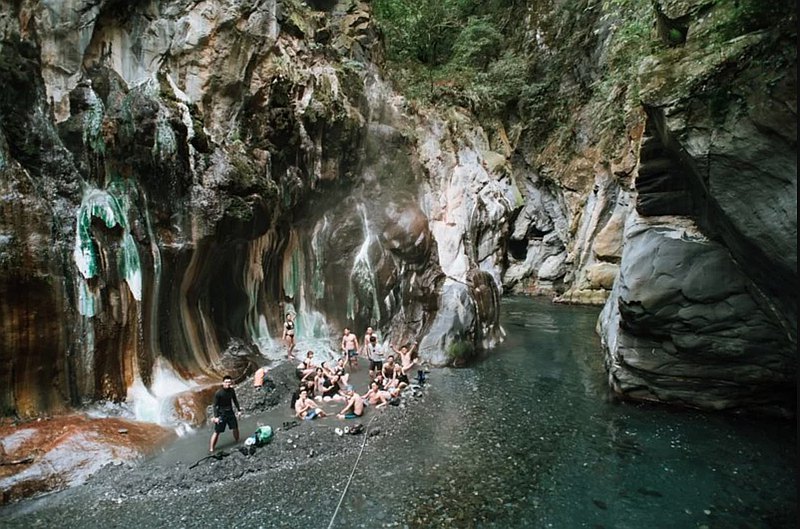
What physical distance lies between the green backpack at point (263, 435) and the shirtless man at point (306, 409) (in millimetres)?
1409

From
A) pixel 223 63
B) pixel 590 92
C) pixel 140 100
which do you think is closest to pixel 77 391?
pixel 140 100

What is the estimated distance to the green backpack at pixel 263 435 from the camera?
9.68m

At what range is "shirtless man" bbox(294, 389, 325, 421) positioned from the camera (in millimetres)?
11227

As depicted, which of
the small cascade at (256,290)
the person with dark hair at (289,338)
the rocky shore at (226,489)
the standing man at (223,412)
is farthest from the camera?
the small cascade at (256,290)

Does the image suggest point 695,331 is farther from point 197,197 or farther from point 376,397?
point 197,197

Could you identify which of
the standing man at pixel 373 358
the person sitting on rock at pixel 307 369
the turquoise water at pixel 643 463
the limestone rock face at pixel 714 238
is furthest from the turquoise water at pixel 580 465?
the person sitting on rock at pixel 307 369

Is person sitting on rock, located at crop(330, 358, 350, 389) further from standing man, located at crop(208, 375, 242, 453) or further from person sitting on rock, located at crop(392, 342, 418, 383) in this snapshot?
standing man, located at crop(208, 375, 242, 453)

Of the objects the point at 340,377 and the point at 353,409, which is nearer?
the point at 353,409

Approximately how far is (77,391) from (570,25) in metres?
36.2

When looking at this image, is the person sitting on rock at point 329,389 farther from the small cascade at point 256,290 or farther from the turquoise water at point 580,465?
the small cascade at point 256,290

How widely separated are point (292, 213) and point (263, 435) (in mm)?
9935

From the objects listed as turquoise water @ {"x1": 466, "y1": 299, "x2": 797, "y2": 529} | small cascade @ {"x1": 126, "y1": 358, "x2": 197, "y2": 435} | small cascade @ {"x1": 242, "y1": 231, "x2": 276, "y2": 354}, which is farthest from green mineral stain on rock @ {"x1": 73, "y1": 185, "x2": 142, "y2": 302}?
turquoise water @ {"x1": 466, "y1": 299, "x2": 797, "y2": 529}

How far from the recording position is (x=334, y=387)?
12.8 meters

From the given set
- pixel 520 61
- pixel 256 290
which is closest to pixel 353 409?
pixel 256 290
